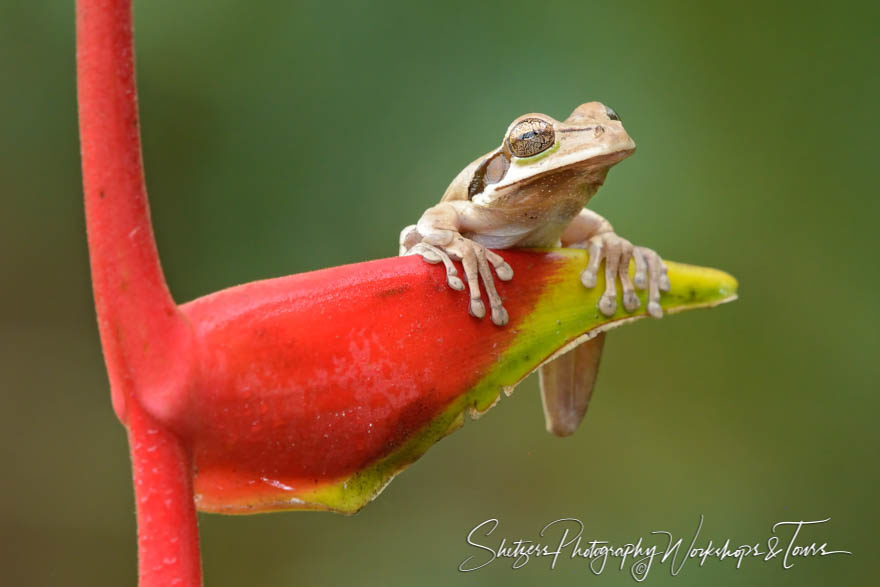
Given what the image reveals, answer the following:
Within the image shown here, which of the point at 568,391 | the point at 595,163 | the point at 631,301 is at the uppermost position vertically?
the point at 595,163

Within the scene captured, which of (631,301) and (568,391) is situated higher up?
(631,301)

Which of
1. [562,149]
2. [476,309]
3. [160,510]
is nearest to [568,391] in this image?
[562,149]

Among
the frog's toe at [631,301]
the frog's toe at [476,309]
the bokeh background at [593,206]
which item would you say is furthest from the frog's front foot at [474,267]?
the bokeh background at [593,206]

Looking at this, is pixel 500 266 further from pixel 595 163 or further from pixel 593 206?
pixel 593 206

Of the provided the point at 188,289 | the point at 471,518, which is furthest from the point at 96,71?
the point at 471,518

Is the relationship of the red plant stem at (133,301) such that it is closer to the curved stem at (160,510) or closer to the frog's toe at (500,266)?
the curved stem at (160,510)

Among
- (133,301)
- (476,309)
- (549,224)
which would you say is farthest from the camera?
(549,224)

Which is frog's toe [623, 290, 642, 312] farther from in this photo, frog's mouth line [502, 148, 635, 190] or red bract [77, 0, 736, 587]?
frog's mouth line [502, 148, 635, 190]
